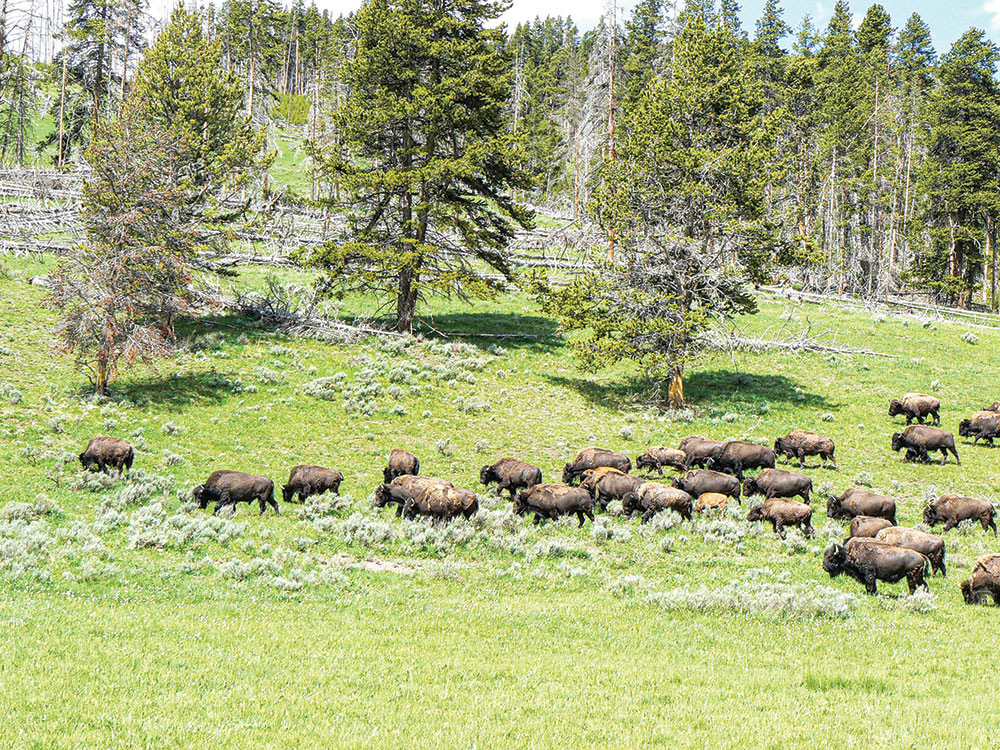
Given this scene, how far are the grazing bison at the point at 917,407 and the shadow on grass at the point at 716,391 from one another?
2.30 meters

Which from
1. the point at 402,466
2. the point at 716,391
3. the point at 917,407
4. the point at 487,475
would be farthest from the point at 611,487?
the point at 917,407

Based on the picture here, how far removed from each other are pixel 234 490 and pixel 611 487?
9188 millimetres

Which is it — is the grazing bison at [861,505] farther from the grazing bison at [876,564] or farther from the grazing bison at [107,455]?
the grazing bison at [107,455]

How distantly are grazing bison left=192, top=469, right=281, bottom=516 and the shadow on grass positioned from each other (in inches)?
584

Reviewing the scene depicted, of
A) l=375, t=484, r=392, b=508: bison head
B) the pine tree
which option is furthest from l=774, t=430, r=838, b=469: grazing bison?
the pine tree

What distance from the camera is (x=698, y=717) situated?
7.65 m

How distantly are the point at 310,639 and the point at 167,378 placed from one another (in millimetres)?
18353

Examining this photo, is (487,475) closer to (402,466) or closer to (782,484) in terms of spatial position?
(402,466)

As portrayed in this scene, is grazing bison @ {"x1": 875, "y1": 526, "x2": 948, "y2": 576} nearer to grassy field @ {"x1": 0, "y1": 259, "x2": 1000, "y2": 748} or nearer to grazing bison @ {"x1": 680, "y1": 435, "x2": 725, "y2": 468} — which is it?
grassy field @ {"x1": 0, "y1": 259, "x2": 1000, "y2": 748}

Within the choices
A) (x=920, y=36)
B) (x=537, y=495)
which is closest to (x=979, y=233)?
(x=920, y=36)

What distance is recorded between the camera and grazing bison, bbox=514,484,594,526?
54.5 feet

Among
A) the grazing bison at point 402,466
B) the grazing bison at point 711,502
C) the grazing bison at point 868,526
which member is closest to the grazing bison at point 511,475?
the grazing bison at point 402,466

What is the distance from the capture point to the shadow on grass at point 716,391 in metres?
28.0

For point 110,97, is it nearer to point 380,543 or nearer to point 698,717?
point 380,543
